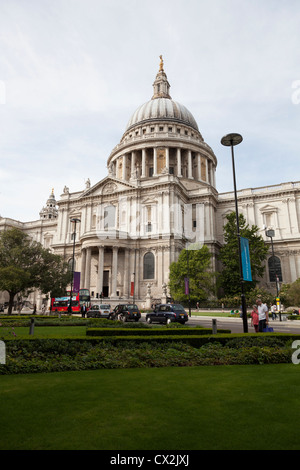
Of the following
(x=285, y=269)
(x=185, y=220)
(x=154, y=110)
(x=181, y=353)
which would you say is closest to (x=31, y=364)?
(x=181, y=353)

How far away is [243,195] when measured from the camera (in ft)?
213

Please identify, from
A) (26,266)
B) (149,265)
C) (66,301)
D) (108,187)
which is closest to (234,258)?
(149,265)

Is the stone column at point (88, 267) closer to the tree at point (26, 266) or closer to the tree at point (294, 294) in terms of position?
the tree at point (26, 266)

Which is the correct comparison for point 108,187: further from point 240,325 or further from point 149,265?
point 240,325

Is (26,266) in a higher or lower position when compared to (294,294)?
higher

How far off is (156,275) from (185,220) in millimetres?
13357

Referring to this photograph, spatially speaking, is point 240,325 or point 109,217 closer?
point 240,325

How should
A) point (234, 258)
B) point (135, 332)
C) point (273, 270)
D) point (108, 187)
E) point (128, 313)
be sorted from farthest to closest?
1. point (108, 187)
2. point (273, 270)
3. point (234, 258)
4. point (128, 313)
5. point (135, 332)

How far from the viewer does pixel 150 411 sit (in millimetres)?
5309

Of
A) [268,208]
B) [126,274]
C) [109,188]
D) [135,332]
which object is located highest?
[109,188]

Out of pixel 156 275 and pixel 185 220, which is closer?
pixel 156 275

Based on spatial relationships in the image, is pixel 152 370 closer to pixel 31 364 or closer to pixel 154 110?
pixel 31 364

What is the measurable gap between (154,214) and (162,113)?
35.5 meters

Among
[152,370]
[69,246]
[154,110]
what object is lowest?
[152,370]
